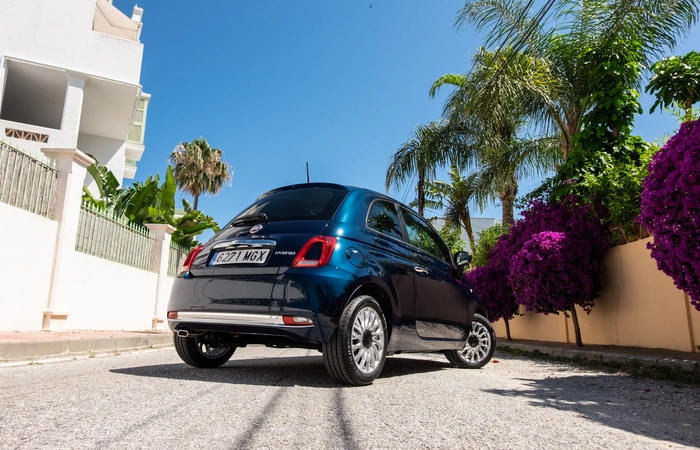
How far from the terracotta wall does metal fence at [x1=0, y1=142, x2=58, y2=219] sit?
9928mm

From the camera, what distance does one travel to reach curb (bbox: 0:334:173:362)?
5.66 meters

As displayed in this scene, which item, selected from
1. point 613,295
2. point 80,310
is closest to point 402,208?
point 613,295

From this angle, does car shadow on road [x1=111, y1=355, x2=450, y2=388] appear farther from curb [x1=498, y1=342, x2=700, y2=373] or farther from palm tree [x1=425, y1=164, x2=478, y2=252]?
palm tree [x1=425, y1=164, x2=478, y2=252]

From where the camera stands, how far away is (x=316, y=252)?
3941 mm

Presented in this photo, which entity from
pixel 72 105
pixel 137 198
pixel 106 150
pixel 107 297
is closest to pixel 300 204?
pixel 107 297

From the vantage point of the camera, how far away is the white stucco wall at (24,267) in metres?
8.15

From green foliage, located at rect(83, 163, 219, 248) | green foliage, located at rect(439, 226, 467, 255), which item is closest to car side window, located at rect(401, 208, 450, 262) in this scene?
green foliage, located at rect(83, 163, 219, 248)

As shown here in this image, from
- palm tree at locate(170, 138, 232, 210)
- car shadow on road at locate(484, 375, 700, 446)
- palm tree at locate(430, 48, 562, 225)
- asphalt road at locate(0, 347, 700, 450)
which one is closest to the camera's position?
asphalt road at locate(0, 347, 700, 450)

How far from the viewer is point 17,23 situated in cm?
1681

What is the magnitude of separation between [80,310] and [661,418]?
10203 mm

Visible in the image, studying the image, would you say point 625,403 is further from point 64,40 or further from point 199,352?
point 64,40

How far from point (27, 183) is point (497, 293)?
10.1m

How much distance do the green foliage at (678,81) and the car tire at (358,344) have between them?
756 cm

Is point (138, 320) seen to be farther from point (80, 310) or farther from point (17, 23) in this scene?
point (17, 23)
